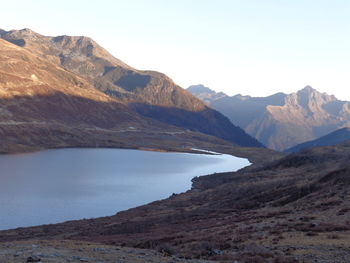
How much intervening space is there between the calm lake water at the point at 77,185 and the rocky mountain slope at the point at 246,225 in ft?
29.4

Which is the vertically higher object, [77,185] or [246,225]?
[77,185]

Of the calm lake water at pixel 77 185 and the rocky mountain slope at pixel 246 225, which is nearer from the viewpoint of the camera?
the rocky mountain slope at pixel 246 225

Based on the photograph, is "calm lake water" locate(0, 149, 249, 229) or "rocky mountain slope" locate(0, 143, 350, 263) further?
"calm lake water" locate(0, 149, 249, 229)

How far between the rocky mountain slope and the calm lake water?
8970 millimetres

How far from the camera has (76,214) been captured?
83.5 meters

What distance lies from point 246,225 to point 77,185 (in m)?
79.9

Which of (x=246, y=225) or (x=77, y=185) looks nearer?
Result: (x=246, y=225)

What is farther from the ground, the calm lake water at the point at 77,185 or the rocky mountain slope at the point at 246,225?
the calm lake water at the point at 77,185

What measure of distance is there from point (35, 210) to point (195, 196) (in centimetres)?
3570

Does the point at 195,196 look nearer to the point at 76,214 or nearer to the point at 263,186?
the point at 263,186

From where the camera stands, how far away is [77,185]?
116875 mm

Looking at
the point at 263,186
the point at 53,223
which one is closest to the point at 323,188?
the point at 263,186

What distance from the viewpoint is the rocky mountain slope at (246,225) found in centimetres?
2988

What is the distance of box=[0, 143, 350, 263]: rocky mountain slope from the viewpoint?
29875 mm
